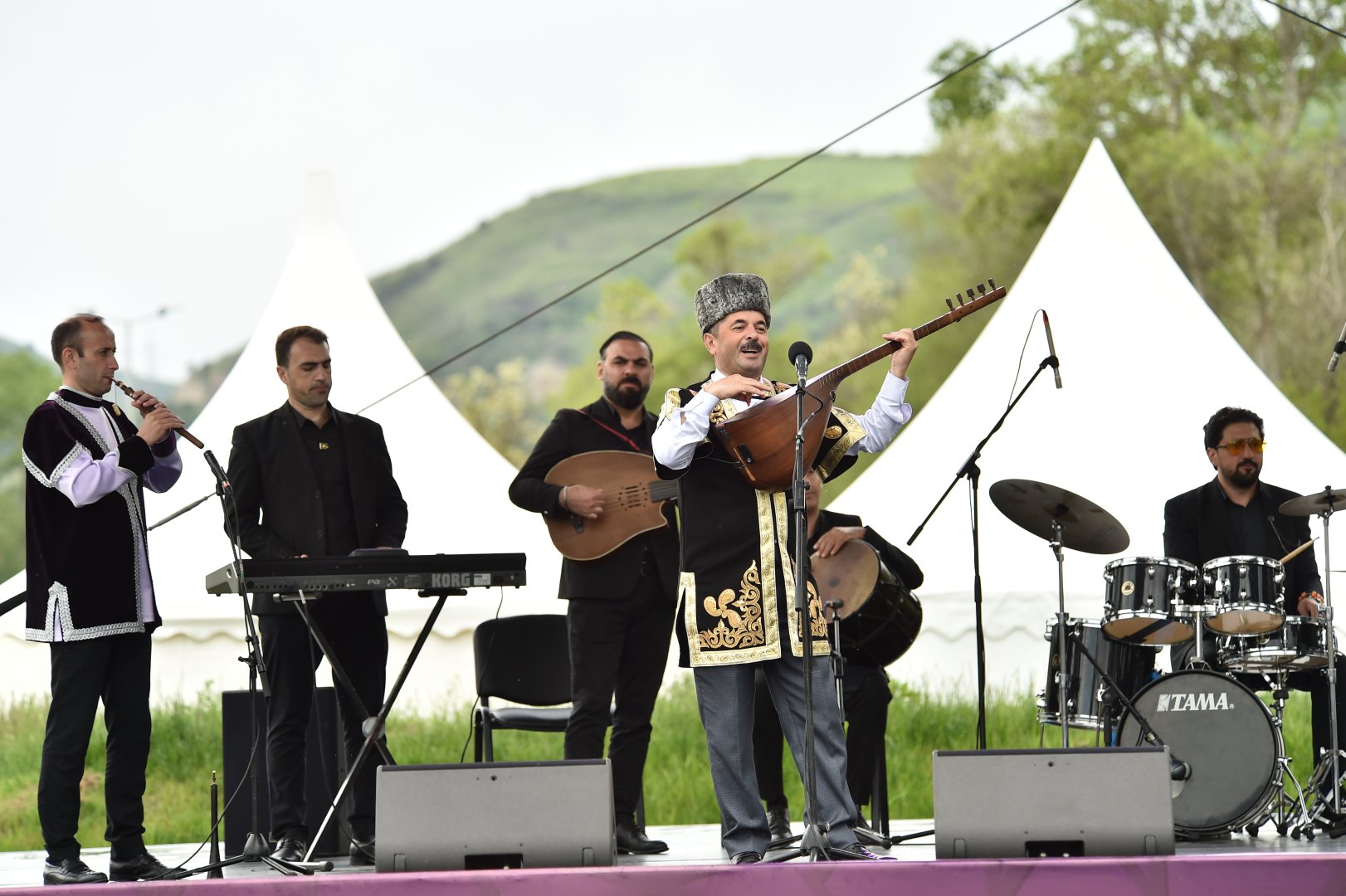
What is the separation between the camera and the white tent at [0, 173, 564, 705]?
25.9 feet

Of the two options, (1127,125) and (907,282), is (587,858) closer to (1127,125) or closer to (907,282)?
(1127,125)

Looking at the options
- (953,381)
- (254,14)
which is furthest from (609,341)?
(254,14)

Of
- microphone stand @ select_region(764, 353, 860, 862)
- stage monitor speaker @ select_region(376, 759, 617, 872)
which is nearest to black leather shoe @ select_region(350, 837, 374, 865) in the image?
stage monitor speaker @ select_region(376, 759, 617, 872)

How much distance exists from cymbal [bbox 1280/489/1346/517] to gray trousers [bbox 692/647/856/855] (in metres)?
2.07

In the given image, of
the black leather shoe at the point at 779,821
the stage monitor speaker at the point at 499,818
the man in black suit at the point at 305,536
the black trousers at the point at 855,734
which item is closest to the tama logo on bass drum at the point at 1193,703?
the black trousers at the point at 855,734

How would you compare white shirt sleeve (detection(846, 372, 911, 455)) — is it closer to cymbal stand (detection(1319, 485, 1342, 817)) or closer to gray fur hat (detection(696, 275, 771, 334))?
gray fur hat (detection(696, 275, 771, 334))

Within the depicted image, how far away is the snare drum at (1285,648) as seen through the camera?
540 centimetres

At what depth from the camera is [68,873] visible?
14.5 feet

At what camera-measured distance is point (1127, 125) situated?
93.4 feet

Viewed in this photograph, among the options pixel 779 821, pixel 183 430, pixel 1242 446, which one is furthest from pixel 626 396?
pixel 1242 446

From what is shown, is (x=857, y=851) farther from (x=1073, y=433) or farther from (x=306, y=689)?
(x=1073, y=433)

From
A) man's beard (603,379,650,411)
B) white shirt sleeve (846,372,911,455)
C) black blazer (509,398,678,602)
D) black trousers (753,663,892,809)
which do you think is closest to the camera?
white shirt sleeve (846,372,911,455)

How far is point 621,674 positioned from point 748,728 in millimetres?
1234

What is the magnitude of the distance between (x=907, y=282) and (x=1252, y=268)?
21.0m
